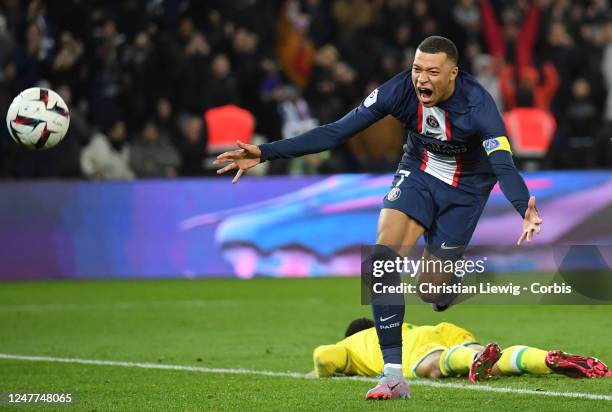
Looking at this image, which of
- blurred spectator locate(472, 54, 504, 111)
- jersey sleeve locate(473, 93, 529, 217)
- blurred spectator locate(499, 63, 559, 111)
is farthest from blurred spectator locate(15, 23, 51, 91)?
jersey sleeve locate(473, 93, 529, 217)

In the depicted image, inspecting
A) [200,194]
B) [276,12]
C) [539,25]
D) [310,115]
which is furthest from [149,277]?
[539,25]

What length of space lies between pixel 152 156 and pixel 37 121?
9.13m

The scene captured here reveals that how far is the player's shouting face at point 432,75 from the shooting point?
301 inches

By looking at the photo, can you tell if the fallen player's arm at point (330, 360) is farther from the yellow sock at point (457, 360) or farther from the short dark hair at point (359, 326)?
the yellow sock at point (457, 360)

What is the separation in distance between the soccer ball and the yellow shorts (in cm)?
324

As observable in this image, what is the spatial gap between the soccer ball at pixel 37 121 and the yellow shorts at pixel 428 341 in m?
3.24

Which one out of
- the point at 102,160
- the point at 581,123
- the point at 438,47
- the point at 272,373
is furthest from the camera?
the point at 581,123

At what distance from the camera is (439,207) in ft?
27.7

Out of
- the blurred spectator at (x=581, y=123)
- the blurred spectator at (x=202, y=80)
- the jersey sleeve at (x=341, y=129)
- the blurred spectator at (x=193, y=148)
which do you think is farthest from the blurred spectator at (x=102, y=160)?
the jersey sleeve at (x=341, y=129)

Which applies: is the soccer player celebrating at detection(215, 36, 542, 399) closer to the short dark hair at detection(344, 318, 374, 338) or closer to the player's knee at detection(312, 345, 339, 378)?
the short dark hair at detection(344, 318, 374, 338)

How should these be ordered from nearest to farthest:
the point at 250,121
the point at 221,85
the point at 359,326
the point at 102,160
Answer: the point at 359,326 → the point at 102,160 → the point at 250,121 → the point at 221,85

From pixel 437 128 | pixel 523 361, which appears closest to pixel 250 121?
pixel 437 128

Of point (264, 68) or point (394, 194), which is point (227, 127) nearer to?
point (264, 68)

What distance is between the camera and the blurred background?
17.3 m
